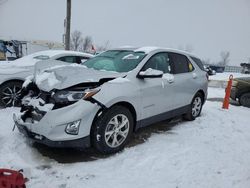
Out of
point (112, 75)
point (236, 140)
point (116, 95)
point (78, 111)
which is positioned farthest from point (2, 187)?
point (236, 140)

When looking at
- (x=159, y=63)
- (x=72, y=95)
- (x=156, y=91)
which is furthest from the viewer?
(x=159, y=63)

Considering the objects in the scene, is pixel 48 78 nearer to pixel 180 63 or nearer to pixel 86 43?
pixel 180 63

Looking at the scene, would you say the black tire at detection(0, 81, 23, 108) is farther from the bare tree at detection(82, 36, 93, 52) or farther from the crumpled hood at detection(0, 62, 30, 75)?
the bare tree at detection(82, 36, 93, 52)

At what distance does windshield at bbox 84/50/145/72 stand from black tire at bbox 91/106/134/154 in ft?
2.82

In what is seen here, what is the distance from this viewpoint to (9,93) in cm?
673

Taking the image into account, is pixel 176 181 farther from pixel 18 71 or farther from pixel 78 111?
pixel 18 71

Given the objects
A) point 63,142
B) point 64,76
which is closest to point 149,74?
point 64,76

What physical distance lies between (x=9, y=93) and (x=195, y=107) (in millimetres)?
4398

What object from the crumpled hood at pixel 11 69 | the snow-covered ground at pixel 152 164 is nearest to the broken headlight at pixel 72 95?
the snow-covered ground at pixel 152 164

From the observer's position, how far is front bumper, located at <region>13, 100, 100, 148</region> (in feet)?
12.8

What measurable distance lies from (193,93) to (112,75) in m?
2.61

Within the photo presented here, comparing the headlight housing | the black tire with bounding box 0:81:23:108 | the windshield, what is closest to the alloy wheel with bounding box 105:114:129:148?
the headlight housing

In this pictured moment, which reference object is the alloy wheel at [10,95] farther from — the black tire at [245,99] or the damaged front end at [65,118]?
the black tire at [245,99]

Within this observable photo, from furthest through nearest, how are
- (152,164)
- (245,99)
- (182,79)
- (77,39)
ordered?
1. (77,39)
2. (245,99)
3. (182,79)
4. (152,164)
